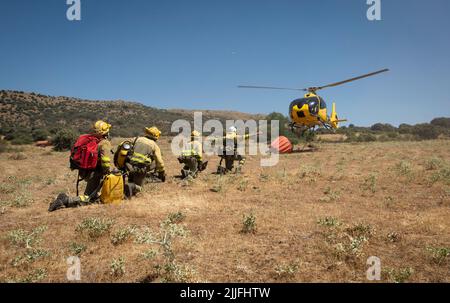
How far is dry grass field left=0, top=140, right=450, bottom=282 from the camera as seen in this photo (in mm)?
4289

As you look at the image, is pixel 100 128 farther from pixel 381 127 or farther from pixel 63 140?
pixel 381 127

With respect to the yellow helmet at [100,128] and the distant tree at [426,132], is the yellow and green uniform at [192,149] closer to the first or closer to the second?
the yellow helmet at [100,128]

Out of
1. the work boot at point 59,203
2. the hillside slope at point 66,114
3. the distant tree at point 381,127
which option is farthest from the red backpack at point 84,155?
the distant tree at point 381,127

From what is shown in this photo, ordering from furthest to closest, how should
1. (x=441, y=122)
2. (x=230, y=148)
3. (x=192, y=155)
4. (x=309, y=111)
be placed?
(x=441, y=122), (x=309, y=111), (x=230, y=148), (x=192, y=155)

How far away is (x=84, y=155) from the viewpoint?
7.78m

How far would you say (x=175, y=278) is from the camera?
13.1ft

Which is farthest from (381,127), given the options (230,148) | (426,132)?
(230,148)

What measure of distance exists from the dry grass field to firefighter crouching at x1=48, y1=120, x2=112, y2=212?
1.61 feet

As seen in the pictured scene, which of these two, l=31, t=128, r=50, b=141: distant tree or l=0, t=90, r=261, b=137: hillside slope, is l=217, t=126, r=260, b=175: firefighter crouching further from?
l=0, t=90, r=261, b=137: hillside slope

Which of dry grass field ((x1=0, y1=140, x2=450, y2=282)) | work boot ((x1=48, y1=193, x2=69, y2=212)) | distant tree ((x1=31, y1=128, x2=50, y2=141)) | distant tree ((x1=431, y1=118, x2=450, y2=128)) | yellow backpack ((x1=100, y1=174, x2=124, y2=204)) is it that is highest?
distant tree ((x1=431, y1=118, x2=450, y2=128))

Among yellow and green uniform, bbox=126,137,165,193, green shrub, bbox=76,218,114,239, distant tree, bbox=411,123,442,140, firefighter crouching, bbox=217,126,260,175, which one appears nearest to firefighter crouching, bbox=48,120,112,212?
yellow and green uniform, bbox=126,137,165,193

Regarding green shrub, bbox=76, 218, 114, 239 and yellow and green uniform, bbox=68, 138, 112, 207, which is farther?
yellow and green uniform, bbox=68, 138, 112, 207

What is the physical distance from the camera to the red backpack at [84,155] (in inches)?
306

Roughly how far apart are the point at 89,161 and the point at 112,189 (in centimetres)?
87
